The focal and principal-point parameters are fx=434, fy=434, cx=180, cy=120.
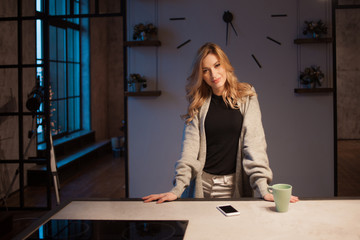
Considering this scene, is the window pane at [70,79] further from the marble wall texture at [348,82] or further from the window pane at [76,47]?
the marble wall texture at [348,82]

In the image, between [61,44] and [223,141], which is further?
[61,44]

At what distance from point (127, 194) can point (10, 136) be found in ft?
5.74

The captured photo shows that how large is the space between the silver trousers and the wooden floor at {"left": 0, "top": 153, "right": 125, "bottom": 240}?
2.37m

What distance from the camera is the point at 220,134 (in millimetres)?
2248

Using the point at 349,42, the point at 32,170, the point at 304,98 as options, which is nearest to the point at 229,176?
the point at 304,98

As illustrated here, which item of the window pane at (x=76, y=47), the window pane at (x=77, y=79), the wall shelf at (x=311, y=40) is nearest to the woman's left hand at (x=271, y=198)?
the wall shelf at (x=311, y=40)

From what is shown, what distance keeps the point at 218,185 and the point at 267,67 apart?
247cm

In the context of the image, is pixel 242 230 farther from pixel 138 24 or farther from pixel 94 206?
pixel 138 24

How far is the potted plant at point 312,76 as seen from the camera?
4.31 m

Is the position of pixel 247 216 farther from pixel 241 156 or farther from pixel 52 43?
pixel 52 43

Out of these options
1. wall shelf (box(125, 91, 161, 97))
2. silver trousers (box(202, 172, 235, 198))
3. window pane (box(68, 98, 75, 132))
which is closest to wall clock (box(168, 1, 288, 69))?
wall shelf (box(125, 91, 161, 97))

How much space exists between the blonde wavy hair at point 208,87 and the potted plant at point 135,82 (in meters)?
2.19

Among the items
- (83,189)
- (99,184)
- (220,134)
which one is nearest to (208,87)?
(220,134)

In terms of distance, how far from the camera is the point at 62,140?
24.2 feet
